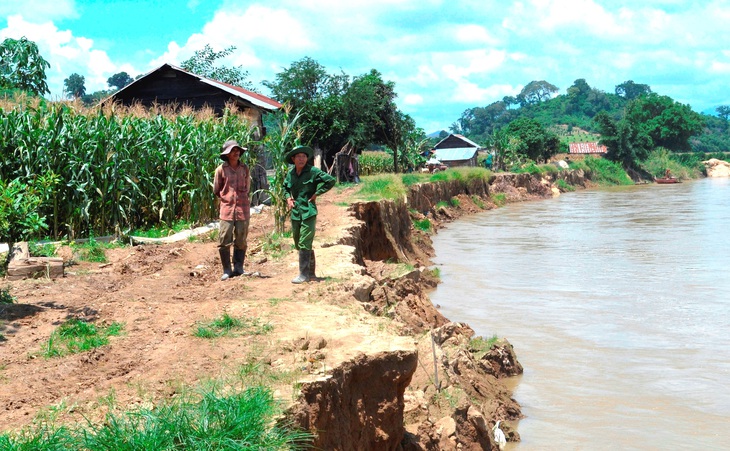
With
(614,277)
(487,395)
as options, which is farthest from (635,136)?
(487,395)

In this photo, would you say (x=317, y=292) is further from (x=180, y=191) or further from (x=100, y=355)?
(x=180, y=191)

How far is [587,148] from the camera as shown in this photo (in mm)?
79375

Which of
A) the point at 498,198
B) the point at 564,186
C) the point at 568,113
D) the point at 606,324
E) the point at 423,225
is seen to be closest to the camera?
the point at 606,324

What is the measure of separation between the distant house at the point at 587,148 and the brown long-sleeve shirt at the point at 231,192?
236ft

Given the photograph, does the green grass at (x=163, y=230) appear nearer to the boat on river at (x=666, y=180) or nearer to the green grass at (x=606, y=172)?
the green grass at (x=606, y=172)

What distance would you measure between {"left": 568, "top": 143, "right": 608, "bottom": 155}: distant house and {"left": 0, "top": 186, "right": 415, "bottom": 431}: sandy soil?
71188 mm

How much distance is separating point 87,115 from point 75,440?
11.1 metres

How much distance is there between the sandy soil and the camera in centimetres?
500

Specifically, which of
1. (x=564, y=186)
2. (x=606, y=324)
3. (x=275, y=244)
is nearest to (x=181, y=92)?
(x=275, y=244)

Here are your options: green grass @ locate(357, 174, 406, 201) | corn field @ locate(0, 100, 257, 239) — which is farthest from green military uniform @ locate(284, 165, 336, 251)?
green grass @ locate(357, 174, 406, 201)

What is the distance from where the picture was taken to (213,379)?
16.6 feet

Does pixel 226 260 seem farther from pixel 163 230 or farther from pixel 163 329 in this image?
pixel 163 230

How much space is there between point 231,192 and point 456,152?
62192mm

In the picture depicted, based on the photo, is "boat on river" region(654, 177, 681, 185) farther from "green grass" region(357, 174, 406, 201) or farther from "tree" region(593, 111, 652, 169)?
"green grass" region(357, 174, 406, 201)
